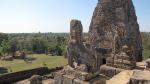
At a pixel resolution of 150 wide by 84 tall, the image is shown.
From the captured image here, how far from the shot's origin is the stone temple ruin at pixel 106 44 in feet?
31.4

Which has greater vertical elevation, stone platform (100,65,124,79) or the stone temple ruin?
the stone temple ruin

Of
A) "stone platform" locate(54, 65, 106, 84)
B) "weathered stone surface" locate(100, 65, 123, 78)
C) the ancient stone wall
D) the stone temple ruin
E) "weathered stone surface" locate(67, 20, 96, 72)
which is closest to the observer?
"stone platform" locate(54, 65, 106, 84)

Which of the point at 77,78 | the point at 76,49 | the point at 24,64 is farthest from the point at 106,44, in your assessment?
the point at 24,64

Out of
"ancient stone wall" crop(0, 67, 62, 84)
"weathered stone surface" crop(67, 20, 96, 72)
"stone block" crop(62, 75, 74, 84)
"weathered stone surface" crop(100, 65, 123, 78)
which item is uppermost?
"weathered stone surface" crop(67, 20, 96, 72)

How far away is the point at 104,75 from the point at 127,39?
10.7 feet

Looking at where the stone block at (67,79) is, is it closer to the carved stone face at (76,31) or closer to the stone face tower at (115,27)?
the carved stone face at (76,31)

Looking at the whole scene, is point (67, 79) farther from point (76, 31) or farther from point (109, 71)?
point (76, 31)

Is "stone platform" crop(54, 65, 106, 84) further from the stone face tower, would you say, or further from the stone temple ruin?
the stone face tower

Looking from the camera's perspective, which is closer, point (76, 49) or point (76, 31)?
point (76, 49)

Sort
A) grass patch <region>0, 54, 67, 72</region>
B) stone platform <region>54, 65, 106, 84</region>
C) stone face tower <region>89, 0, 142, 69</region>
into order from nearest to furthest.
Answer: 1. stone platform <region>54, 65, 106, 84</region>
2. stone face tower <region>89, 0, 142, 69</region>
3. grass patch <region>0, 54, 67, 72</region>

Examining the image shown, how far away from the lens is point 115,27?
12.7 meters

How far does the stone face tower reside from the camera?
12.1 metres

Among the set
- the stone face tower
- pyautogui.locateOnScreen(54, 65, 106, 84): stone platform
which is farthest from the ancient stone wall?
pyautogui.locateOnScreen(54, 65, 106, 84): stone platform

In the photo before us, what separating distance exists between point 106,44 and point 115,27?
1.30m
